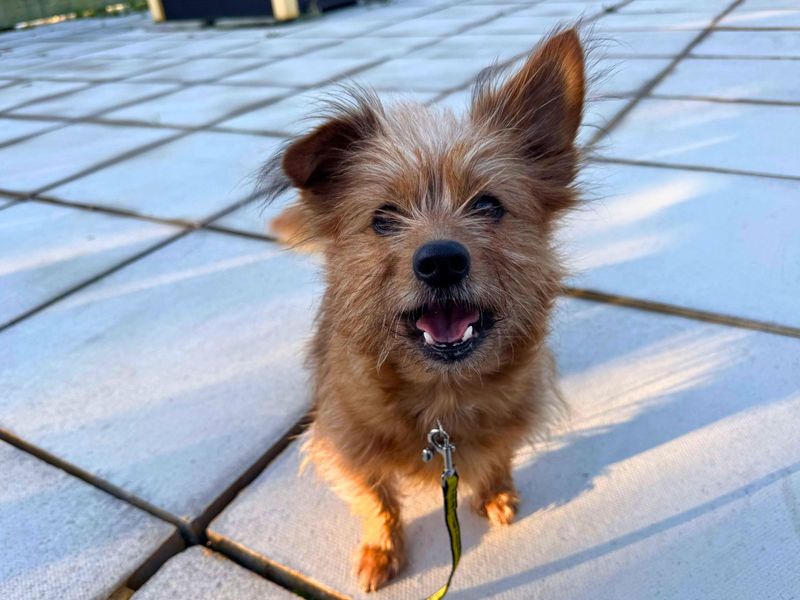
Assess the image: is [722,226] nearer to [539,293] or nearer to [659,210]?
[659,210]

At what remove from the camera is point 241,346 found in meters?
2.70

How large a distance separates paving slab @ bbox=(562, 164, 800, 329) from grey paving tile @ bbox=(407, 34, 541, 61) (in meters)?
3.30

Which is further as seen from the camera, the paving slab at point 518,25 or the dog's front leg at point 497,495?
the paving slab at point 518,25

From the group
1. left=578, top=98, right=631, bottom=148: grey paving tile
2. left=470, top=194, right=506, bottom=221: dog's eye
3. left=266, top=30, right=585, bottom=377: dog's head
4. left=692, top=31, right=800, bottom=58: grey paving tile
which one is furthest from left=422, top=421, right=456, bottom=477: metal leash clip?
left=692, top=31, right=800, bottom=58: grey paving tile

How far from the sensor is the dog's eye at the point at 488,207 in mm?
1767

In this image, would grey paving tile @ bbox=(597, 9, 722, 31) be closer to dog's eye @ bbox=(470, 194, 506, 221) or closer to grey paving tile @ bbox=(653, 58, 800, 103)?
grey paving tile @ bbox=(653, 58, 800, 103)

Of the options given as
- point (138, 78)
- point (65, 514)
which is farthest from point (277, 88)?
point (65, 514)

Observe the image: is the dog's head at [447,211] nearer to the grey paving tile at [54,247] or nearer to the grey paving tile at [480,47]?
the grey paving tile at [54,247]

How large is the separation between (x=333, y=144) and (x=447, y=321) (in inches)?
27.2

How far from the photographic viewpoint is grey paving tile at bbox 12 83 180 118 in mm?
6215

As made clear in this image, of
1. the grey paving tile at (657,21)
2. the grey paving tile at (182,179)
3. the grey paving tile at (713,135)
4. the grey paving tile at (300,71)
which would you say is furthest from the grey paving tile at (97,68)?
the grey paving tile at (713,135)

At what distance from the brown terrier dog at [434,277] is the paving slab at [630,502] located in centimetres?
12

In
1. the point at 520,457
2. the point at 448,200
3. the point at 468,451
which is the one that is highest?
the point at 448,200

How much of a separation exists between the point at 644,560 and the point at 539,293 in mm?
793
